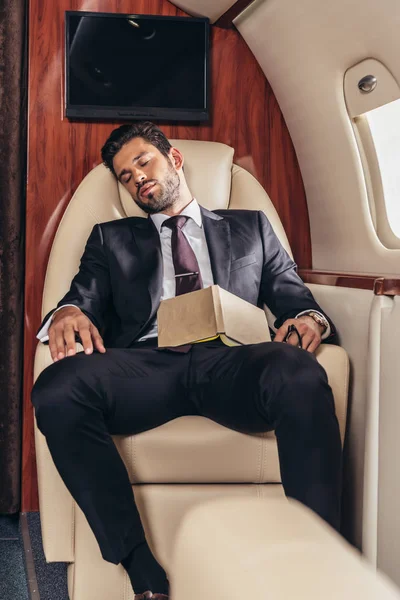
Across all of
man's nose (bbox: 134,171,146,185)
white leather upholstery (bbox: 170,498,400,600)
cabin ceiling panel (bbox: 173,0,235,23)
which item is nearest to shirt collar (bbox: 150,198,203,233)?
man's nose (bbox: 134,171,146,185)

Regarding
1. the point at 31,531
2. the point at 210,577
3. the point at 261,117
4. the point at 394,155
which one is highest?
the point at 261,117

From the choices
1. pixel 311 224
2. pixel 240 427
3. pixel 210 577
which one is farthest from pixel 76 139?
pixel 210 577

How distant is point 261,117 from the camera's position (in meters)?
2.94

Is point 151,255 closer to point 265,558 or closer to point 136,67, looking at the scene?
point 136,67

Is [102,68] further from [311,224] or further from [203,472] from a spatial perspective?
[203,472]

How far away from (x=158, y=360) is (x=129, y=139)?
97cm

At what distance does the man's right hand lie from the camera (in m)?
1.91

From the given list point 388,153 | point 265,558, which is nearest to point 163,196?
point 388,153

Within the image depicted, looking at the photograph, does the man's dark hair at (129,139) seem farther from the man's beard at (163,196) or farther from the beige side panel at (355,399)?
the beige side panel at (355,399)

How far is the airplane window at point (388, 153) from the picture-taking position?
2.53 m

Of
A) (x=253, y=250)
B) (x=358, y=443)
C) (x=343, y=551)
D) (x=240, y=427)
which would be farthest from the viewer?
(x=253, y=250)

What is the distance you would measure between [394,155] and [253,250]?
2.21ft

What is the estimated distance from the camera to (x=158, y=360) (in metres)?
1.94

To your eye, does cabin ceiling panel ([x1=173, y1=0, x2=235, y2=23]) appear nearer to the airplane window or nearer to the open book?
the airplane window
